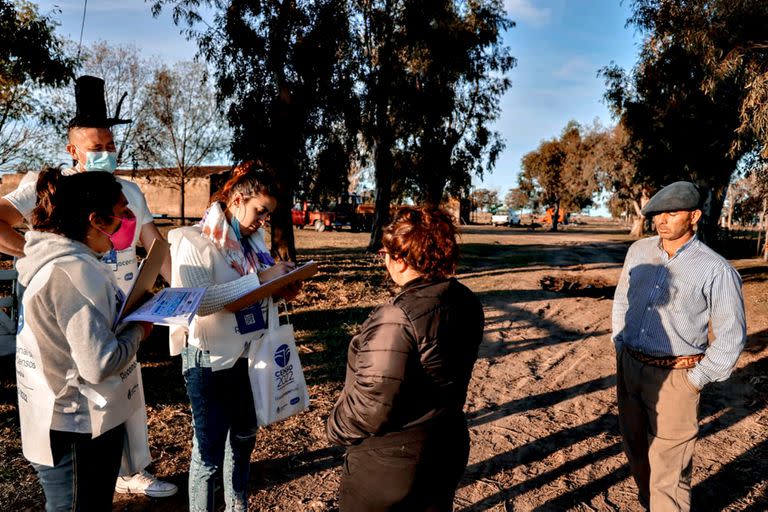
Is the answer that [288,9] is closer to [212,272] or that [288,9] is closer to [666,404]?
[212,272]

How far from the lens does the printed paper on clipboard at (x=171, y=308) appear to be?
6.25 feet

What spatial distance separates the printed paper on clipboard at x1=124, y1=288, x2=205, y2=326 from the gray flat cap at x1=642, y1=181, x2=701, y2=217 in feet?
8.30

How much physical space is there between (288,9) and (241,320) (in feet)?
35.6

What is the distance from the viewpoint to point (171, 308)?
200 cm

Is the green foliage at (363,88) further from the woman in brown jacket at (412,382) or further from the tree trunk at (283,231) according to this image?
the woman in brown jacket at (412,382)

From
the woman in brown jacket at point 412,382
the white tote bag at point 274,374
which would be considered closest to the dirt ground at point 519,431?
the white tote bag at point 274,374

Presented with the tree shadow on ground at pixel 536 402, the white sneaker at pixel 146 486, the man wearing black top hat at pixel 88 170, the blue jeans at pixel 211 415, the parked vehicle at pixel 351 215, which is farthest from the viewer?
the parked vehicle at pixel 351 215

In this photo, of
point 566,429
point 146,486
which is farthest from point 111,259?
point 566,429

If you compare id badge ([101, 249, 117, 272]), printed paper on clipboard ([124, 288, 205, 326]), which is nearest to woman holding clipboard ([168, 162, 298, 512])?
printed paper on clipboard ([124, 288, 205, 326])

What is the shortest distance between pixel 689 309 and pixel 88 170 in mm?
3509

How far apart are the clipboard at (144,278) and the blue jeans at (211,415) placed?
511mm

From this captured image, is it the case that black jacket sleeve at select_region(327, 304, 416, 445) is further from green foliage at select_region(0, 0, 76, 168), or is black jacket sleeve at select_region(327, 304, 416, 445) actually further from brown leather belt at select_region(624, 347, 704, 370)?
green foliage at select_region(0, 0, 76, 168)

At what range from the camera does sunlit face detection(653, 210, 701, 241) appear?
9.69 ft

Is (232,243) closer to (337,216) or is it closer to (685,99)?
(685,99)
